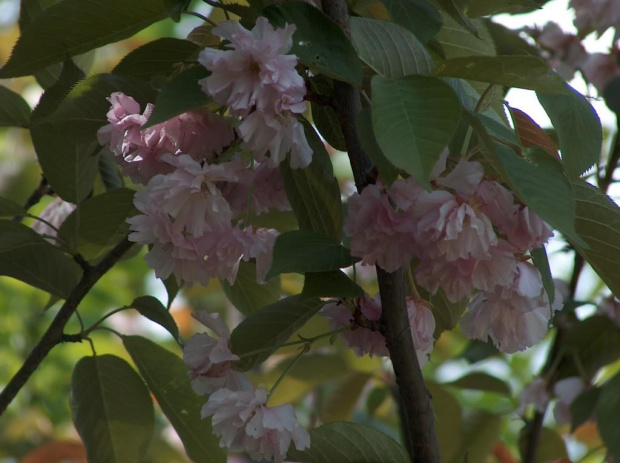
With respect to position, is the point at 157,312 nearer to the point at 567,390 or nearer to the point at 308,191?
the point at 308,191

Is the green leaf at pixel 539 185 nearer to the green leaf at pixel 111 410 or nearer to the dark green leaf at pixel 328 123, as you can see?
the dark green leaf at pixel 328 123

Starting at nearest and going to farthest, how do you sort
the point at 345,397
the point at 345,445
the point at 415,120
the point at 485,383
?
the point at 415,120 < the point at 345,445 < the point at 485,383 < the point at 345,397

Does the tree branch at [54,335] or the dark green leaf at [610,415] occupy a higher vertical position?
the tree branch at [54,335]

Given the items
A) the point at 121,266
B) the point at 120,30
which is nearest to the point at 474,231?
the point at 120,30

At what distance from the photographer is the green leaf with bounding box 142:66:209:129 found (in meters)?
0.61

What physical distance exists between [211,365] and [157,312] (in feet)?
0.49

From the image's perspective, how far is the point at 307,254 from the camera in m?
0.63

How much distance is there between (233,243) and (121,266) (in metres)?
1.72

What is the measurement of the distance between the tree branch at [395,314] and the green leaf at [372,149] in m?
0.07

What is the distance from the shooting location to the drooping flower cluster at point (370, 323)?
0.72m

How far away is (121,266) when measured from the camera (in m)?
2.36

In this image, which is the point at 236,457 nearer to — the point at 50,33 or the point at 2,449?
the point at 2,449

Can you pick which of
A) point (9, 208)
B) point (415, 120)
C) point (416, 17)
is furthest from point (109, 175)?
point (415, 120)

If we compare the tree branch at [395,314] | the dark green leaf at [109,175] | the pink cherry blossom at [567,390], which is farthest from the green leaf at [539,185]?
the pink cherry blossom at [567,390]
